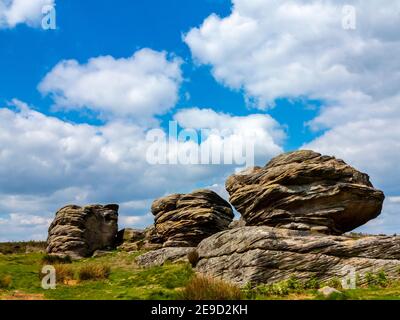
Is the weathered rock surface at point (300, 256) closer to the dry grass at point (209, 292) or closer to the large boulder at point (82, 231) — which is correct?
the dry grass at point (209, 292)

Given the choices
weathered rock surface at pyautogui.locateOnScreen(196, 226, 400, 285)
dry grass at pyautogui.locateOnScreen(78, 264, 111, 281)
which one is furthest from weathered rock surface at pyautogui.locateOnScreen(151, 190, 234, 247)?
weathered rock surface at pyautogui.locateOnScreen(196, 226, 400, 285)

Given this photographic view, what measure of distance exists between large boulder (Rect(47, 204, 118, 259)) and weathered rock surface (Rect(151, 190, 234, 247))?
1061cm

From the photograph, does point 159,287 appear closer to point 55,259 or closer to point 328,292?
point 328,292

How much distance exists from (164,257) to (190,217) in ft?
23.0

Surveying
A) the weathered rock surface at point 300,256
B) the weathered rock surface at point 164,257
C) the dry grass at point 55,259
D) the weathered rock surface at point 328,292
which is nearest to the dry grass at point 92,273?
the weathered rock surface at point 164,257

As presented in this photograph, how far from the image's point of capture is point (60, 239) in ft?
182

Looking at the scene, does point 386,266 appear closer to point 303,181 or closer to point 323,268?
point 323,268

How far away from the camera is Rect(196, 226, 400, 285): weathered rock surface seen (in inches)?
1107

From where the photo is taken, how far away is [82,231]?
186ft

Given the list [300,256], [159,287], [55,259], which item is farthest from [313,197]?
[55,259]

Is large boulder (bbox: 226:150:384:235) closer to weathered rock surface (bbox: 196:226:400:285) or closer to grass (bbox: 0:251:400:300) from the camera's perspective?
weathered rock surface (bbox: 196:226:400:285)

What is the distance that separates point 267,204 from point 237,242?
4860 millimetres
